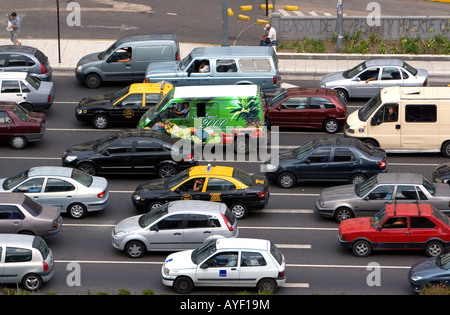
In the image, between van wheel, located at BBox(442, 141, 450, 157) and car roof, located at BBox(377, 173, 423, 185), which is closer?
car roof, located at BBox(377, 173, 423, 185)

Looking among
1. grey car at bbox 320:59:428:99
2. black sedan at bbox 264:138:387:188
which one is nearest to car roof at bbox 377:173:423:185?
black sedan at bbox 264:138:387:188

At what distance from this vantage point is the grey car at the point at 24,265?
2158 cm

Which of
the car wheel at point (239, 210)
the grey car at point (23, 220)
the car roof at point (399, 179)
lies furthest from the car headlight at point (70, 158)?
the car roof at point (399, 179)

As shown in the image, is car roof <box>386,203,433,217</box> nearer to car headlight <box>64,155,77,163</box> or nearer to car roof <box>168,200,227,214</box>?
car roof <box>168,200,227,214</box>

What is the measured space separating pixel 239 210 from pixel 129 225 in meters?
3.40

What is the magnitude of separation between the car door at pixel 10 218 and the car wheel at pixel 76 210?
7.48 feet

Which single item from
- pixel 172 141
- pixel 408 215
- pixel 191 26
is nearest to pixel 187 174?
pixel 172 141

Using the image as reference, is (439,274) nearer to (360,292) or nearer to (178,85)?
(360,292)

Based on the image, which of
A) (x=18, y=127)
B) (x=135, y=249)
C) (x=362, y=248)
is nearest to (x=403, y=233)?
(x=362, y=248)

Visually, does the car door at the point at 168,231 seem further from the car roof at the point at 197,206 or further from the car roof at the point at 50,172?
the car roof at the point at 50,172

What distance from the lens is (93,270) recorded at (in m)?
22.9

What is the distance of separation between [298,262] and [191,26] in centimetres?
2143

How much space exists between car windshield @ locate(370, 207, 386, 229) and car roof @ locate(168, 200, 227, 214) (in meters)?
3.70

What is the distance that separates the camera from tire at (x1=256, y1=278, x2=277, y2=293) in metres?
21.2
